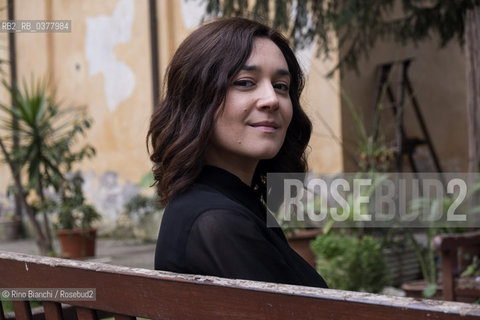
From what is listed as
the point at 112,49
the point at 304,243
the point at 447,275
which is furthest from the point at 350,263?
the point at 112,49

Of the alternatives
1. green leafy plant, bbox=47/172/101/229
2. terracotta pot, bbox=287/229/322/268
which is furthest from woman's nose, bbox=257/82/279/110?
green leafy plant, bbox=47/172/101/229

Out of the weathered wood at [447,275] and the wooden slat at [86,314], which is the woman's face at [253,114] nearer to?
the wooden slat at [86,314]

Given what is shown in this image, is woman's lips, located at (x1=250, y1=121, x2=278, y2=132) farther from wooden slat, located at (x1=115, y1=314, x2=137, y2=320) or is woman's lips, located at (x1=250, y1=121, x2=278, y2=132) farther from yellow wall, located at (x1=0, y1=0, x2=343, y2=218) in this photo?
yellow wall, located at (x1=0, y1=0, x2=343, y2=218)

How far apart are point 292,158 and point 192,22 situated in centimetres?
768

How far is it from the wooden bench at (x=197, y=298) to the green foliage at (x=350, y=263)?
3748mm

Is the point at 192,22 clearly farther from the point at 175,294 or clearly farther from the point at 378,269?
the point at 175,294

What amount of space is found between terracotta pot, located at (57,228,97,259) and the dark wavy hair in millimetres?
6367

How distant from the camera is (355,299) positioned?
901 millimetres

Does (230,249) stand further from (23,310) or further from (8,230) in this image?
(8,230)

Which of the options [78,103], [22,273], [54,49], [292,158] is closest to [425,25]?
[292,158]

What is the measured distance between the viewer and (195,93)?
4.83 ft

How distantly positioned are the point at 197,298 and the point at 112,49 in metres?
9.86

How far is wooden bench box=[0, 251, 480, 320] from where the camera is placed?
88 centimetres

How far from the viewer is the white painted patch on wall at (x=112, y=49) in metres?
10.3
